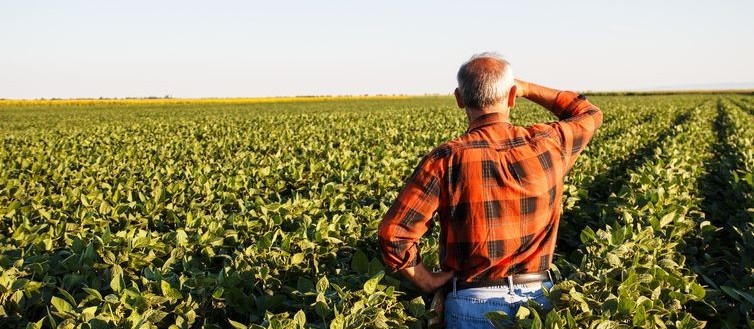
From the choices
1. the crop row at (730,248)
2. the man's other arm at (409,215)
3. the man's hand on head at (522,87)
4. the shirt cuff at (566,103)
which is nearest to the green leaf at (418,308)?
the man's other arm at (409,215)

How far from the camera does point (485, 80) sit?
240cm

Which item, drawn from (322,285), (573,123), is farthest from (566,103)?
(322,285)

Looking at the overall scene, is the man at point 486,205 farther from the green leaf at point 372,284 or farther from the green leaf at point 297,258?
the green leaf at point 297,258

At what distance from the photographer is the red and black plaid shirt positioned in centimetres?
243

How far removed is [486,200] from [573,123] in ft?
2.33

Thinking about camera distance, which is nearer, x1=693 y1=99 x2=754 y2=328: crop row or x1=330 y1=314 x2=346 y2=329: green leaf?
x1=330 y1=314 x2=346 y2=329: green leaf

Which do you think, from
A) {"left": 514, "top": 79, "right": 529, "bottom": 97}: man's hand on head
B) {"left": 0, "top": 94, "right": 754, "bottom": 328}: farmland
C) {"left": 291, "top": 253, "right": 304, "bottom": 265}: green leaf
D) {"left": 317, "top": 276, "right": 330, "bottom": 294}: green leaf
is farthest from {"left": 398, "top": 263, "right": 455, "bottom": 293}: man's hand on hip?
{"left": 291, "top": 253, "right": 304, "bottom": 265}: green leaf

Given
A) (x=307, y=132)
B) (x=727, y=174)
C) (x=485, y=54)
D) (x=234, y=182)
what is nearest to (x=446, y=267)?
(x=485, y=54)

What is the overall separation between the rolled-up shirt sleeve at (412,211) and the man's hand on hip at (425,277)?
0.55ft

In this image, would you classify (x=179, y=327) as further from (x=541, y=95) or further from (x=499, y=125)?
(x=541, y=95)

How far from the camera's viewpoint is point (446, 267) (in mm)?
2734

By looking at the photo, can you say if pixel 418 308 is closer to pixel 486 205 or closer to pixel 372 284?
pixel 372 284

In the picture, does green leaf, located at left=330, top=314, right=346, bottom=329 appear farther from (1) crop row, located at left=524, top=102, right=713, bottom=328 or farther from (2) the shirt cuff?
(2) the shirt cuff

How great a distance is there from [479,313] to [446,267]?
26 centimetres
